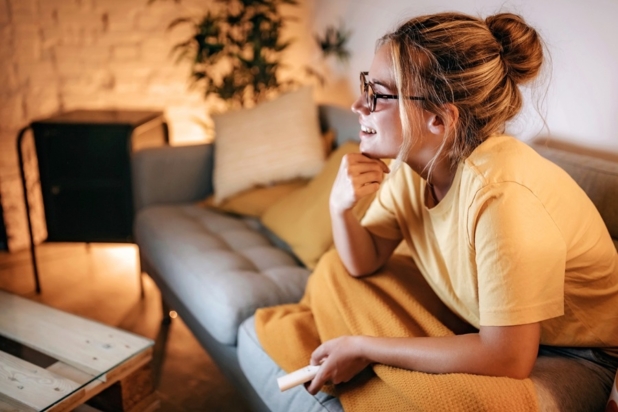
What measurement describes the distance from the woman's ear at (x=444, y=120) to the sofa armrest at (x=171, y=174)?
140 cm

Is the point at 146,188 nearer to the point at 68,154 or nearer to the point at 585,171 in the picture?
the point at 68,154

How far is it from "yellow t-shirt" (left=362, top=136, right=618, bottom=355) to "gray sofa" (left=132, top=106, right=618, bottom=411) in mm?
241

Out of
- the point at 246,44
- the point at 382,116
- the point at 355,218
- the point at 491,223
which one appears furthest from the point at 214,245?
the point at 246,44

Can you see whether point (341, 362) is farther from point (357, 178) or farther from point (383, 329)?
point (357, 178)

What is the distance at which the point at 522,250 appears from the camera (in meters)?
0.87

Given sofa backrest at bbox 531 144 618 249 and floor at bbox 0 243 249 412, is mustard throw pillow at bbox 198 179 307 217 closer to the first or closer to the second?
floor at bbox 0 243 249 412

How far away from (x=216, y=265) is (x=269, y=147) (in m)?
0.67

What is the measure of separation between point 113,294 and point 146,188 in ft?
1.71

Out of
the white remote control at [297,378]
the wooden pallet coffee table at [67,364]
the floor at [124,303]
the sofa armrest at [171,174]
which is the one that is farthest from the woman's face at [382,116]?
the sofa armrest at [171,174]

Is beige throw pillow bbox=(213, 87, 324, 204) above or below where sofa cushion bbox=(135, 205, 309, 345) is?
above

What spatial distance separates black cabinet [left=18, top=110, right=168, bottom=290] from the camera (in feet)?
7.35

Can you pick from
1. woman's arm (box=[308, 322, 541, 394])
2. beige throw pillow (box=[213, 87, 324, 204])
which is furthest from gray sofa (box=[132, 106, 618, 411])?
woman's arm (box=[308, 322, 541, 394])

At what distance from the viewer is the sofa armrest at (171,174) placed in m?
2.15

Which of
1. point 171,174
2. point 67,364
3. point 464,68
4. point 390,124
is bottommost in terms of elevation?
point 67,364
